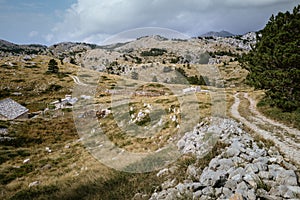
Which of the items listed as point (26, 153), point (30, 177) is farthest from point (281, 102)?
point (26, 153)

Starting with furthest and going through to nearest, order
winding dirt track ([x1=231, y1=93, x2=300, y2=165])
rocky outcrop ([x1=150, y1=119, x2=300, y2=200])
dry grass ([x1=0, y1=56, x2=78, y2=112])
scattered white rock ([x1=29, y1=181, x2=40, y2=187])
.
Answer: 1. dry grass ([x1=0, y1=56, x2=78, y2=112])
2. scattered white rock ([x1=29, y1=181, x2=40, y2=187])
3. winding dirt track ([x1=231, y1=93, x2=300, y2=165])
4. rocky outcrop ([x1=150, y1=119, x2=300, y2=200])

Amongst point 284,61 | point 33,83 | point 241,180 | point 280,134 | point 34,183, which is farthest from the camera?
point 33,83

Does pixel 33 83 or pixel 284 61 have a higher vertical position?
pixel 284 61

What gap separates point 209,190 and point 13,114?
6189 cm

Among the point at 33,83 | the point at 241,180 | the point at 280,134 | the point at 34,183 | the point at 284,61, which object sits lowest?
the point at 34,183

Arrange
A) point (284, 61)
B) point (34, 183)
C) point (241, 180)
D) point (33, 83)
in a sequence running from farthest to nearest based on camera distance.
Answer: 1. point (33, 83)
2. point (284, 61)
3. point (34, 183)
4. point (241, 180)

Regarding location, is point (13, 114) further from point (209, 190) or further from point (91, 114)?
point (209, 190)

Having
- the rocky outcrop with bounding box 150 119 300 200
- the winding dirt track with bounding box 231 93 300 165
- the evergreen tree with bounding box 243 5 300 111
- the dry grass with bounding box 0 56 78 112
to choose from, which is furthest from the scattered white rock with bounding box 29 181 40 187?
the dry grass with bounding box 0 56 78 112

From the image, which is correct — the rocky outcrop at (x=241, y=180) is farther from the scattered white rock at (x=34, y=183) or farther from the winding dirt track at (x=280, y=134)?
the scattered white rock at (x=34, y=183)

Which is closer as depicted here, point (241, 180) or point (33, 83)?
point (241, 180)

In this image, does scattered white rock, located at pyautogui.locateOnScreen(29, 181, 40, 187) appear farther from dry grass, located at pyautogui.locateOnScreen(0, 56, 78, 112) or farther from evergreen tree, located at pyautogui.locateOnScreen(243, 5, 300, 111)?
dry grass, located at pyautogui.locateOnScreen(0, 56, 78, 112)

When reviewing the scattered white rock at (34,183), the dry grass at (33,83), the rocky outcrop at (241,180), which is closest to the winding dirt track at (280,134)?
the rocky outcrop at (241,180)

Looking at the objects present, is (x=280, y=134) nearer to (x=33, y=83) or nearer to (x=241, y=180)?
(x=241, y=180)

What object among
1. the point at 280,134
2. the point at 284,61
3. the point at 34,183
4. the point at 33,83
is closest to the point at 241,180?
the point at 280,134
